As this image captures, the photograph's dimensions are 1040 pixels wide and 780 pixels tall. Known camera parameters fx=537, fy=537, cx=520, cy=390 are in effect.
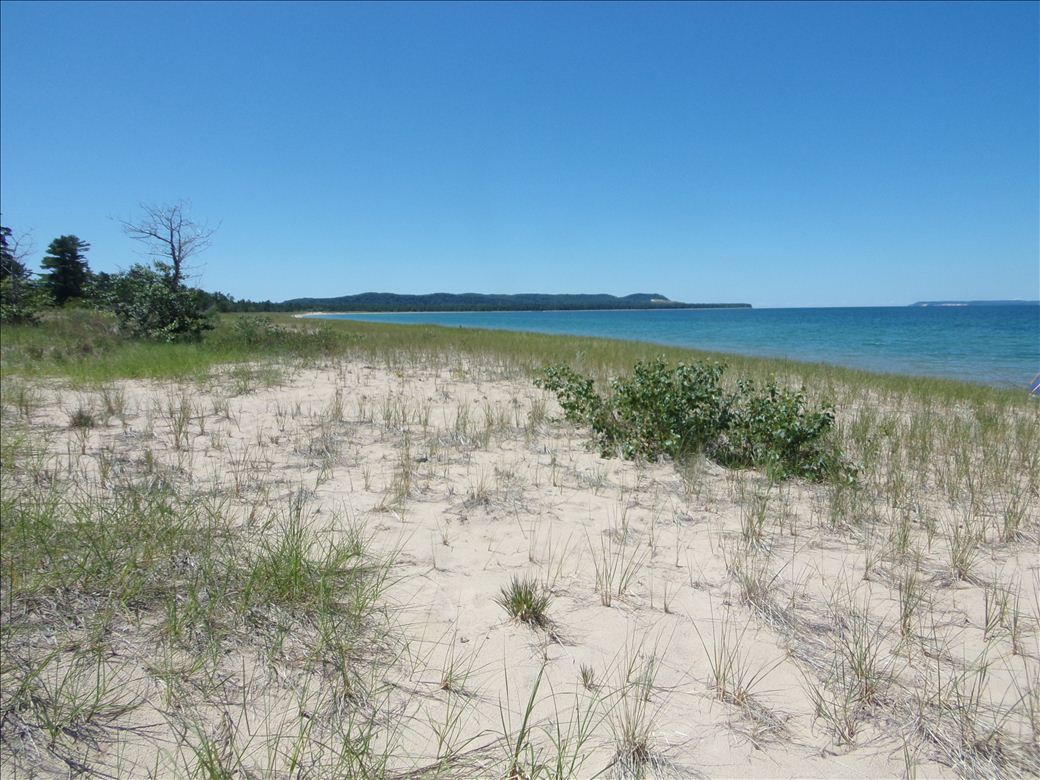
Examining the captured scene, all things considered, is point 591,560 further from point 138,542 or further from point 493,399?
point 493,399

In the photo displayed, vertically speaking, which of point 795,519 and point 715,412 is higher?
point 715,412

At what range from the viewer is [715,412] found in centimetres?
562

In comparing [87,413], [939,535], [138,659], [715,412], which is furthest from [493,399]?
[138,659]

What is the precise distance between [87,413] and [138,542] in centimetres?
444

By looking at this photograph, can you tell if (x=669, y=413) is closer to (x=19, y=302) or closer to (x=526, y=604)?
(x=526, y=604)

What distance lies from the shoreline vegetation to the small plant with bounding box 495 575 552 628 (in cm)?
2

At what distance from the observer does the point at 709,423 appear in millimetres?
5566

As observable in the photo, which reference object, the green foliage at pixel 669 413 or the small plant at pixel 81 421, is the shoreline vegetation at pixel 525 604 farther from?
the small plant at pixel 81 421

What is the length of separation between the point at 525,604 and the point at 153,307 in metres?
15.6

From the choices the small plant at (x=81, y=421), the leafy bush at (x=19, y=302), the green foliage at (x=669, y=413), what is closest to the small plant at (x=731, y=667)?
the green foliage at (x=669, y=413)

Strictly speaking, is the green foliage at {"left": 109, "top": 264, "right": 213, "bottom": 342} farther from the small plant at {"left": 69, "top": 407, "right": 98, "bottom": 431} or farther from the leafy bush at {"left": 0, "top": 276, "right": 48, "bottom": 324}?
the small plant at {"left": 69, "top": 407, "right": 98, "bottom": 431}

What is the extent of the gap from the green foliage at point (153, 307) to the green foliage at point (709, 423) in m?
13.2

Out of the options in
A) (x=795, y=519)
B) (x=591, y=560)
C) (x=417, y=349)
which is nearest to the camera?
(x=591, y=560)

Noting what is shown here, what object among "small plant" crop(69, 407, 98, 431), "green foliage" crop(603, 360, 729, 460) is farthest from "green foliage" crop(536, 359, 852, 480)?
"small plant" crop(69, 407, 98, 431)
